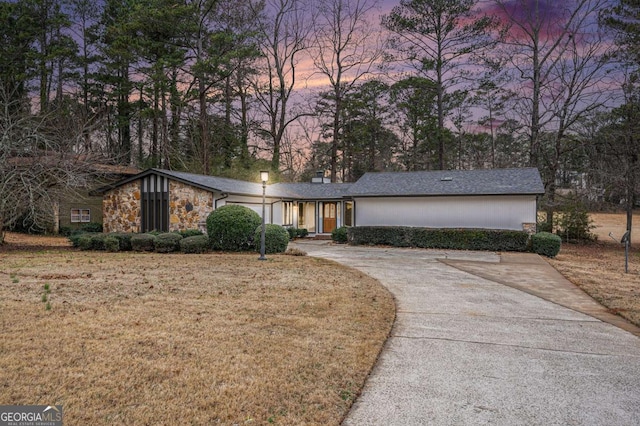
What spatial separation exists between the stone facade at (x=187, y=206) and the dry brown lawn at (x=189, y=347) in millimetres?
8038


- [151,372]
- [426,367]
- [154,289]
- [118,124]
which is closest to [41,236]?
[118,124]

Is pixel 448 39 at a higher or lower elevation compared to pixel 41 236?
higher

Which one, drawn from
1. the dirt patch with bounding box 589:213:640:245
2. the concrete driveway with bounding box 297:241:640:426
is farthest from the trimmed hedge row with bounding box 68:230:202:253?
the dirt patch with bounding box 589:213:640:245

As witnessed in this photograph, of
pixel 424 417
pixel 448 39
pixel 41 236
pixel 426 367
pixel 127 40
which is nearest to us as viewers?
pixel 424 417

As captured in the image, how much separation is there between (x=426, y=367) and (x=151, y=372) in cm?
256

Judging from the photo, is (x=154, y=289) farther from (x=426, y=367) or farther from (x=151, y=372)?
(x=426, y=367)

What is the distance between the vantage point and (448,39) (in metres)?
23.6

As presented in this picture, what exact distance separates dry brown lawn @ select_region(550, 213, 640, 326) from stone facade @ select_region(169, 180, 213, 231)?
12630mm

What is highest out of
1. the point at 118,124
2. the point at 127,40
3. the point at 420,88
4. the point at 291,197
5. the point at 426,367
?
the point at 127,40

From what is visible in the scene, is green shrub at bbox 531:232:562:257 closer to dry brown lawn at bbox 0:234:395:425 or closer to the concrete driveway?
the concrete driveway

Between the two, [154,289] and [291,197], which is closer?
[154,289]

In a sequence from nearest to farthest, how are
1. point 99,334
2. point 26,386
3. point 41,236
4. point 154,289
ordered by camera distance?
1. point 26,386
2. point 99,334
3. point 154,289
4. point 41,236

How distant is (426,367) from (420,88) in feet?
79.3

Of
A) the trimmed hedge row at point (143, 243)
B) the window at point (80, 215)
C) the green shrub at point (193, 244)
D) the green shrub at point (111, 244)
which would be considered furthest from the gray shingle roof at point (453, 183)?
the window at point (80, 215)
